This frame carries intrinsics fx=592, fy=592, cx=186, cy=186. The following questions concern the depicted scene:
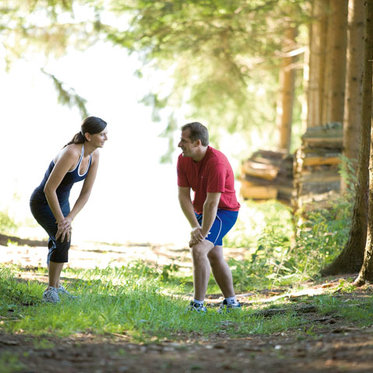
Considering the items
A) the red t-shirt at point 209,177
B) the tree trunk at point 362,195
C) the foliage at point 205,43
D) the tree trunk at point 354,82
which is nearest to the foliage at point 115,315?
the red t-shirt at point 209,177

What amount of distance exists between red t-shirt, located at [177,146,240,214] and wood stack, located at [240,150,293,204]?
34.3 ft

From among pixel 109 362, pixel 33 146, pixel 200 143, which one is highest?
pixel 33 146

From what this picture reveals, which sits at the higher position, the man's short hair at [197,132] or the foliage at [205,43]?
the foliage at [205,43]

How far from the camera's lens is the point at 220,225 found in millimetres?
5973

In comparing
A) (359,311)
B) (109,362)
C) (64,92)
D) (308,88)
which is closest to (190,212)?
(359,311)

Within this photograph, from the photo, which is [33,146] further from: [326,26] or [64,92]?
[326,26]

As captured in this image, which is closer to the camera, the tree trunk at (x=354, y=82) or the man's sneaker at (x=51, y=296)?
the man's sneaker at (x=51, y=296)

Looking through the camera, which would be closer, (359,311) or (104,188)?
(359,311)

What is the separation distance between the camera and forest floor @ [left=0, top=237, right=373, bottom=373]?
137 inches

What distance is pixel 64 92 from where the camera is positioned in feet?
40.7

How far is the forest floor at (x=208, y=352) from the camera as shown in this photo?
3492 millimetres

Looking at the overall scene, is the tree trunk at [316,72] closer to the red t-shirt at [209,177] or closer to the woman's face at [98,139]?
the red t-shirt at [209,177]

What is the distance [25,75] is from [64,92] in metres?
1.17

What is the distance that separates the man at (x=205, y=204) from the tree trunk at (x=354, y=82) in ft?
13.5
